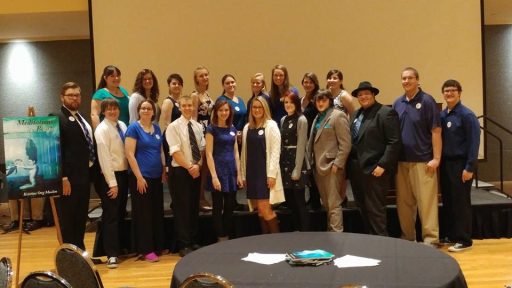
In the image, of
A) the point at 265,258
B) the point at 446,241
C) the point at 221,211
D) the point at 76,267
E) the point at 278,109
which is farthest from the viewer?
the point at 278,109

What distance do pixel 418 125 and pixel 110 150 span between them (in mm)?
2907

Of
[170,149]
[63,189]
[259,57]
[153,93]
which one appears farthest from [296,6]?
[63,189]

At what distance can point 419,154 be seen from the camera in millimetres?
5727

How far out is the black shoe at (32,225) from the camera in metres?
8.00

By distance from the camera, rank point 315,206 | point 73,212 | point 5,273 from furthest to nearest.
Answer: point 315,206
point 73,212
point 5,273

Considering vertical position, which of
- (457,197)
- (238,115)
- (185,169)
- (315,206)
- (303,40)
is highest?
(303,40)

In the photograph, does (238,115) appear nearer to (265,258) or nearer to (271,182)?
(271,182)

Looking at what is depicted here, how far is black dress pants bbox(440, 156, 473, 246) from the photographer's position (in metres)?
5.80

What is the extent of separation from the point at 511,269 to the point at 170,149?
126 inches

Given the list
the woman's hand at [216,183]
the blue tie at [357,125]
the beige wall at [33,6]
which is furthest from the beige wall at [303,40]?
the woman's hand at [216,183]

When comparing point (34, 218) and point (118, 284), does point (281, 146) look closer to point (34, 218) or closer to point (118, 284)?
point (118, 284)

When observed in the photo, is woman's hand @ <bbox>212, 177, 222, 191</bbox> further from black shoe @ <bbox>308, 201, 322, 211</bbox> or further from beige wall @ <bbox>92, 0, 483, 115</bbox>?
beige wall @ <bbox>92, 0, 483, 115</bbox>

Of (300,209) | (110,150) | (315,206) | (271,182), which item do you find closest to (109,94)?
(110,150)

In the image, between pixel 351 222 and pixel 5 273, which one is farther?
pixel 351 222
